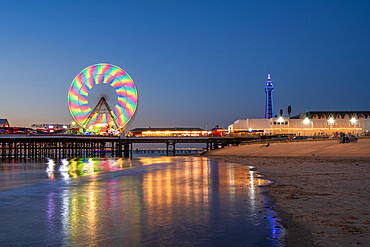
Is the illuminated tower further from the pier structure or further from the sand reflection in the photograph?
the sand reflection

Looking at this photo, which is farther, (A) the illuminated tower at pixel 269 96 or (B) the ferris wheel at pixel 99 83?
(A) the illuminated tower at pixel 269 96

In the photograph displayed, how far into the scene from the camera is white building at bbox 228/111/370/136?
9881cm

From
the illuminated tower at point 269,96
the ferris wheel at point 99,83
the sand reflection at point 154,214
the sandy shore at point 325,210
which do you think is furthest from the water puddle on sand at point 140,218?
the illuminated tower at point 269,96

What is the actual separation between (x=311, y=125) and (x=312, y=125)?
352 millimetres

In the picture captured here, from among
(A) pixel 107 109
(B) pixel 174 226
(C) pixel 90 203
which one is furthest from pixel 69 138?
(B) pixel 174 226

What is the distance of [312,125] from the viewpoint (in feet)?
331

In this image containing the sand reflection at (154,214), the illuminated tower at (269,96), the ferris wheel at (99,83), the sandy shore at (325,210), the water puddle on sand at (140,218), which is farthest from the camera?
the illuminated tower at (269,96)

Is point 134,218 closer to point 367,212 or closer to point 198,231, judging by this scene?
point 198,231

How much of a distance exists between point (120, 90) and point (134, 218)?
60169 millimetres

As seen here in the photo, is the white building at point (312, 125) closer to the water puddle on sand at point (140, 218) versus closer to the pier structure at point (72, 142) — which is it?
the pier structure at point (72, 142)

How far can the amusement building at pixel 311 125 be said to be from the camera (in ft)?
324

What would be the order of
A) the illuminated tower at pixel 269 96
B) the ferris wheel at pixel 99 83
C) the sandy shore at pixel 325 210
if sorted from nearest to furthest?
the sandy shore at pixel 325 210 → the ferris wheel at pixel 99 83 → the illuminated tower at pixel 269 96

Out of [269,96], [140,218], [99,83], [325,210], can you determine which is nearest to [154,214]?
[140,218]

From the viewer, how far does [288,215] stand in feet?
34.1
